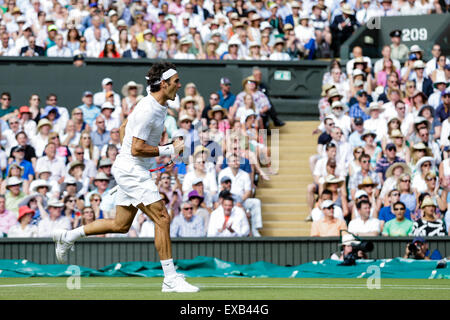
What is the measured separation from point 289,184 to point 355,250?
4.47 m

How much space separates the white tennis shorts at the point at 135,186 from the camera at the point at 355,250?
5.06 m

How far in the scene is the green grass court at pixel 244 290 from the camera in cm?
941

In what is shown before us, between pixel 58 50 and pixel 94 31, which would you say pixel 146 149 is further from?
pixel 94 31

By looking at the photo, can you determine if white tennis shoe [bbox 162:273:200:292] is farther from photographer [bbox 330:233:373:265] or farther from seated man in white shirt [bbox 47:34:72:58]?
seated man in white shirt [bbox 47:34:72:58]

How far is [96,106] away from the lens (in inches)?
807

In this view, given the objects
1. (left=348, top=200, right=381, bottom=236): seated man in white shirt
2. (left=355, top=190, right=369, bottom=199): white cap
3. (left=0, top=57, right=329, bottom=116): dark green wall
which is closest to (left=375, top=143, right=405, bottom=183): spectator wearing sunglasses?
(left=355, top=190, right=369, bottom=199): white cap

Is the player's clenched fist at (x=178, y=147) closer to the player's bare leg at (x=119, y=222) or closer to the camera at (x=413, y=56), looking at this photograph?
the player's bare leg at (x=119, y=222)

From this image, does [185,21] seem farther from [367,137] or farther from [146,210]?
[146,210]

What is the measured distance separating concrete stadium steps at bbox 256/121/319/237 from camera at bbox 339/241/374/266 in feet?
9.52

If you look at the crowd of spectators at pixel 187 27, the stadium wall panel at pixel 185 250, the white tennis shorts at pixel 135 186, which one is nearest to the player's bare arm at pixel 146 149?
the white tennis shorts at pixel 135 186

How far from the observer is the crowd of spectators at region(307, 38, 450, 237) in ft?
53.3

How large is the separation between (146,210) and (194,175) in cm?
771

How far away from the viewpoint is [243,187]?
17.6 meters
